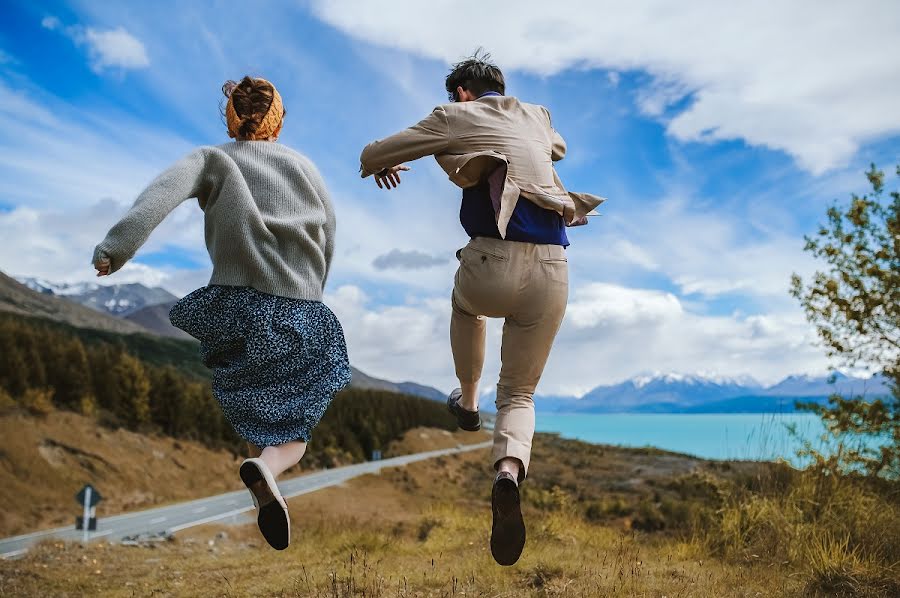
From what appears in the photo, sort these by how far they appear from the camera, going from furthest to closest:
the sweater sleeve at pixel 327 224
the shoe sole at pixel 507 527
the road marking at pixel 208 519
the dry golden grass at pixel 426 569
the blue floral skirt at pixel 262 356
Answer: the road marking at pixel 208 519
the dry golden grass at pixel 426 569
the sweater sleeve at pixel 327 224
the blue floral skirt at pixel 262 356
the shoe sole at pixel 507 527

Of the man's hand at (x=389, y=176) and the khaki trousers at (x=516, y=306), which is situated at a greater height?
the man's hand at (x=389, y=176)

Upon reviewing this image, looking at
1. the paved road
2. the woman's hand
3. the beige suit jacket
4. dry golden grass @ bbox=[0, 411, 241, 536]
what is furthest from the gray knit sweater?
dry golden grass @ bbox=[0, 411, 241, 536]

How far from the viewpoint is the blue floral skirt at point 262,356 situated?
358cm

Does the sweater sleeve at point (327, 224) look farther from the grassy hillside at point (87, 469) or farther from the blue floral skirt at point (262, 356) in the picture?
the grassy hillside at point (87, 469)

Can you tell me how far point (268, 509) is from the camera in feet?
10.8

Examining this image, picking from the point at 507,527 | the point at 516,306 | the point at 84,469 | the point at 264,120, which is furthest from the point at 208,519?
the point at 516,306

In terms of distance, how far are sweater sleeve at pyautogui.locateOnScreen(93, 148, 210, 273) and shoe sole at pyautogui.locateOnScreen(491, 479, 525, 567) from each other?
2015 mm

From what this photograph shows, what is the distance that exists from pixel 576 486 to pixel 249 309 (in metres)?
19.3

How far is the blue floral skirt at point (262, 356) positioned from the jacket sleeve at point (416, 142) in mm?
852

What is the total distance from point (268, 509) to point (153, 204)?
149 cm

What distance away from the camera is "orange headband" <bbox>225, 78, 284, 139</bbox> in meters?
3.88

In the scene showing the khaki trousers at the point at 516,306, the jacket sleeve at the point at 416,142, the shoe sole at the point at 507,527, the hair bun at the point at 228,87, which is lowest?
the shoe sole at the point at 507,527

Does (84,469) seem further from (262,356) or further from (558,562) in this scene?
(262,356)

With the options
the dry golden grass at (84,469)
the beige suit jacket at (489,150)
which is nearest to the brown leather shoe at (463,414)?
the beige suit jacket at (489,150)
